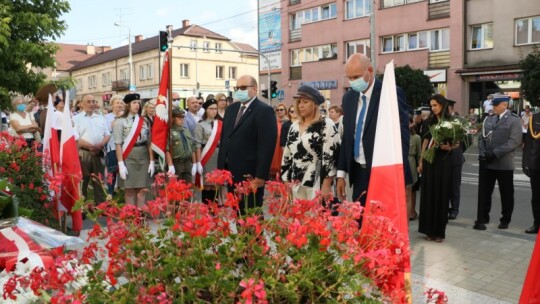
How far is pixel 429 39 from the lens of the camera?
1254 inches

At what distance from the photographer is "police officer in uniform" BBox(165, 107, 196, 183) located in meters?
7.84

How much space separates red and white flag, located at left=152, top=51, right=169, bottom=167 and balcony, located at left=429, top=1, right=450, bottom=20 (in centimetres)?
2708

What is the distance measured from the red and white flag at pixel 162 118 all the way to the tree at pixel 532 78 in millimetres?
18046

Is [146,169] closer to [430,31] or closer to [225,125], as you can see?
[225,125]

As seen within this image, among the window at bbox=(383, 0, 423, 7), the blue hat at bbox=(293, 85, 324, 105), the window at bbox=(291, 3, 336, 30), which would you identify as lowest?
the blue hat at bbox=(293, 85, 324, 105)

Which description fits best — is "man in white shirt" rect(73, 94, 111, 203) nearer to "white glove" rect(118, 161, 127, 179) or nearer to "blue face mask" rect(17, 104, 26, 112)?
"white glove" rect(118, 161, 127, 179)

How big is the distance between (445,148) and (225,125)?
2844mm

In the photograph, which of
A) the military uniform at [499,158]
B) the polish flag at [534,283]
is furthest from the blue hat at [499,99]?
the polish flag at [534,283]

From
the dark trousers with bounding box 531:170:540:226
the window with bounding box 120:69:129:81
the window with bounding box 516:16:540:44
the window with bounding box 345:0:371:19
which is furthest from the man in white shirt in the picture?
the window with bounding box 120:69:129:81

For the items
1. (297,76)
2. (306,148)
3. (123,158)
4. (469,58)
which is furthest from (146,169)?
(297,76)

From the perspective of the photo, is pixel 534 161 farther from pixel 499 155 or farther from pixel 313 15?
pixel 313 15

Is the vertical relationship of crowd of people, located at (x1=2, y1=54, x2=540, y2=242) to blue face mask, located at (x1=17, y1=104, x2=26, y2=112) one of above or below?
below

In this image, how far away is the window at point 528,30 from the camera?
26875 millimetres

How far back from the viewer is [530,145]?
726cm
